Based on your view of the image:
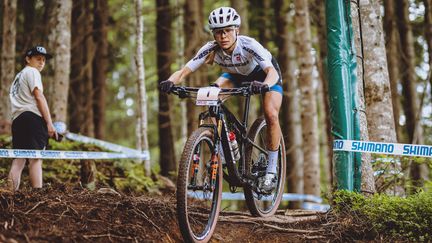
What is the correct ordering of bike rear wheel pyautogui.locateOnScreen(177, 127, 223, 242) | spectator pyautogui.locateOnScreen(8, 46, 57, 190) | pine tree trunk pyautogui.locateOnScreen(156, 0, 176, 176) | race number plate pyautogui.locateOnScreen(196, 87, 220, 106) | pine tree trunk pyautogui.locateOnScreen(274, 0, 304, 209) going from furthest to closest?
pine tree trunk pyautogui.locateOnScreen(274, 0, 304, 209) < pine tree trunk pyautogui.locateOnScreen(156, 0, 176, 176) < spectator pyautogui.locateOnScreen(8, 46, 57, 190) < race number plate pyautogui.locateOnScreen(196, 87, 220, 106) < bike rear wheel pyautogui.locateOnScreen(177, 127, 223, 242)

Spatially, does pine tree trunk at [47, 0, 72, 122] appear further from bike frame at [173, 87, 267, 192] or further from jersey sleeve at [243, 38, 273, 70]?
jersey sleeve at [243, 38, 273, 70]

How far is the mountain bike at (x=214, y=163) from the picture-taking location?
499 centimetres

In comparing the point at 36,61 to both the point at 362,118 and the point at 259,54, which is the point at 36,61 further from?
the point at 362,118

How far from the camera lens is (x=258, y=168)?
677 centimetres

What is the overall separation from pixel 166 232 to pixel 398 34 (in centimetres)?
1274

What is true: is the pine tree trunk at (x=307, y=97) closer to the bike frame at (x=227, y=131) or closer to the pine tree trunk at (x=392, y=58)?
the pine tree trunk at (x=392, y=58)

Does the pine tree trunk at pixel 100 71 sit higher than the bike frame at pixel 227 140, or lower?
higher

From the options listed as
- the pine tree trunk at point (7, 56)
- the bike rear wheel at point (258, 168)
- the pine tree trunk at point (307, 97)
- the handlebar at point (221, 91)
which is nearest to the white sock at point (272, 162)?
the bike rear wheel at point (258, 168)

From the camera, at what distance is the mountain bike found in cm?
499

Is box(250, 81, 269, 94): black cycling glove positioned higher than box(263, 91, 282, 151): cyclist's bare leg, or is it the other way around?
box(250, 81, 269, 94): black cycling glove

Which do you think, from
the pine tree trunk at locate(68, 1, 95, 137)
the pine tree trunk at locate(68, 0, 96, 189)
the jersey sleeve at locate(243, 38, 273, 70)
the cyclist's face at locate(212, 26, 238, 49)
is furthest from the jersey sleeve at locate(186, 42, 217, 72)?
the pine tree trunk at locate(68, 1, 95, 137)

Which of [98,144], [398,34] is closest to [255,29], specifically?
[398,34]

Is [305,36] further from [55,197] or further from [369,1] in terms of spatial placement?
[55,197]

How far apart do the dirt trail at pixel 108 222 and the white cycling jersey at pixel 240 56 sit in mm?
1786
